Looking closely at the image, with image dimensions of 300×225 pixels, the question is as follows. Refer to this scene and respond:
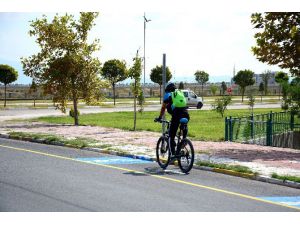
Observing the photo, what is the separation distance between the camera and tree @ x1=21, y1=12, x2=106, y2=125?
24125 mm

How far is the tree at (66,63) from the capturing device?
79.2ft

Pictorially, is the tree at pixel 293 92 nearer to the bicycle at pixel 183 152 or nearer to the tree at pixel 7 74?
the bicycle at pixel 183 152

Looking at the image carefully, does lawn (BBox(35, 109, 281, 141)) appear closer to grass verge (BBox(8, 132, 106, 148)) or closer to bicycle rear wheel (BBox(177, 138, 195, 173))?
grass verge (BBox(8, 132, 106, 148))

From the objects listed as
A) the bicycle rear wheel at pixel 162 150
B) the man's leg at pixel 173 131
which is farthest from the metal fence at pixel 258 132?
the man's leg at pixel 173 131

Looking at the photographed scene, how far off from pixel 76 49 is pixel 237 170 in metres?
15.6

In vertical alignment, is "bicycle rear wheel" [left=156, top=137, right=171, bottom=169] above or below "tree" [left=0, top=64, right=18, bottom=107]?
below

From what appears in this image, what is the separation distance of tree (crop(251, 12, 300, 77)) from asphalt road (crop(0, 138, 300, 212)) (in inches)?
243

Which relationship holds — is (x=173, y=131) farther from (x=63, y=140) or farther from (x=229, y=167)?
(x=63, y=140)

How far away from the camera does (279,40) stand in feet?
50.2

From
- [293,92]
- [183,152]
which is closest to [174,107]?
[183,152]

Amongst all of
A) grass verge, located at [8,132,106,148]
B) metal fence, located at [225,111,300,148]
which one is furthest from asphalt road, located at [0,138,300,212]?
metal fence, located at [225,111,300,148]

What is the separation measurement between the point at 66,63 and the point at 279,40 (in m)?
12.2

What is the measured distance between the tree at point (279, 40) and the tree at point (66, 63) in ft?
35.9

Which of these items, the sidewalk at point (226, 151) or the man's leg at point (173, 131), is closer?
the man's leg at point (173, 131)
